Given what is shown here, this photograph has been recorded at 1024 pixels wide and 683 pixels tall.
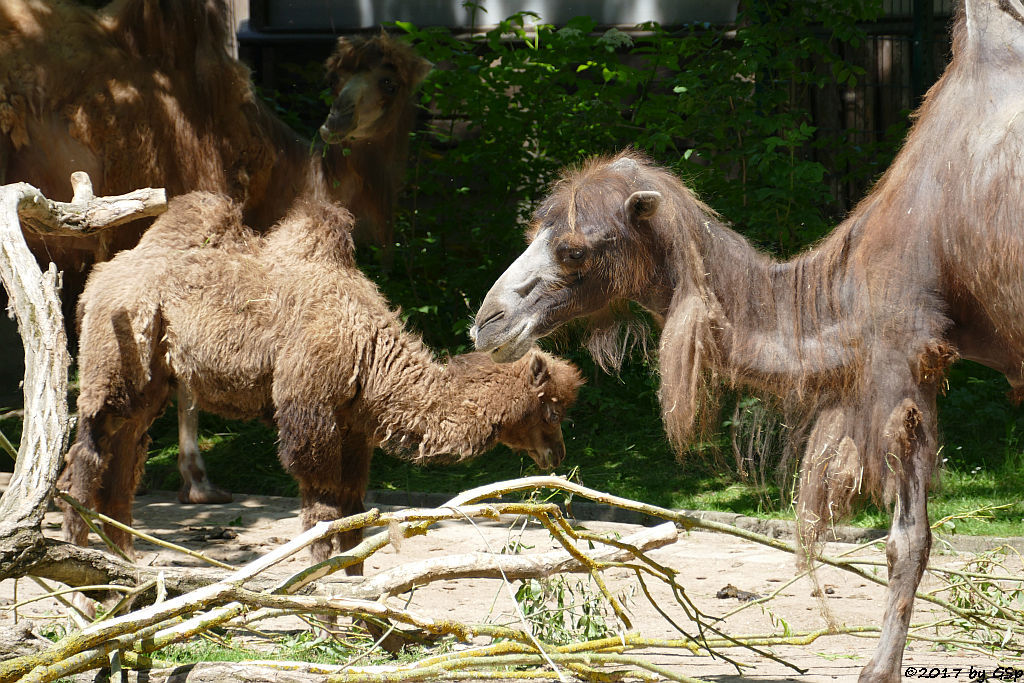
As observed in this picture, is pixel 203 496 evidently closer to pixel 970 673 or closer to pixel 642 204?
pixel 642 204

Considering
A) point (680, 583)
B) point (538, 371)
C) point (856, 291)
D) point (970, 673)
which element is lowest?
point (680, 583)

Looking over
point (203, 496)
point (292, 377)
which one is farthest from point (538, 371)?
point (203, 496)

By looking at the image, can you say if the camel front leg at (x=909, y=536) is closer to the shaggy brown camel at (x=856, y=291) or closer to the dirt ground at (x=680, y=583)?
the shaggy brown camel at (x=856, y=291)

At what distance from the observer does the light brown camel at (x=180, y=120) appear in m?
7.74

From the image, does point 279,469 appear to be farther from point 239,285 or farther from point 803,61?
point 803,61

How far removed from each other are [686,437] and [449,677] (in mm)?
1187

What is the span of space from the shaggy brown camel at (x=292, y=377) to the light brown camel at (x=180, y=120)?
224cm

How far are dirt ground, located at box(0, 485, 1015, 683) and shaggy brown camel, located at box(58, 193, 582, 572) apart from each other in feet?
2.12

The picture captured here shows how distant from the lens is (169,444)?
31.7 feet

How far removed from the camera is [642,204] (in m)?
4.02

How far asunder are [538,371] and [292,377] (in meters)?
1.18

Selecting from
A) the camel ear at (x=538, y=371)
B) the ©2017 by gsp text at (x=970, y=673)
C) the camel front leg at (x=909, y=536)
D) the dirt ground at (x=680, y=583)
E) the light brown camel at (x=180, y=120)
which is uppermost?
the light brown camel at (x=180, y=120)

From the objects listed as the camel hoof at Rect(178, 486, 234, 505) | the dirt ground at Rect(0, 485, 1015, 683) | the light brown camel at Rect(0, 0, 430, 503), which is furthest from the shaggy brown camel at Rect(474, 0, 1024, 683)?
the camel hoof at Rect(178, 486, 234, 505)

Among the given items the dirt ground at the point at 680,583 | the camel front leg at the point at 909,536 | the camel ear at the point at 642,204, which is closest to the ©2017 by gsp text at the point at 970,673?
the dirt ground at the point at 680,583
